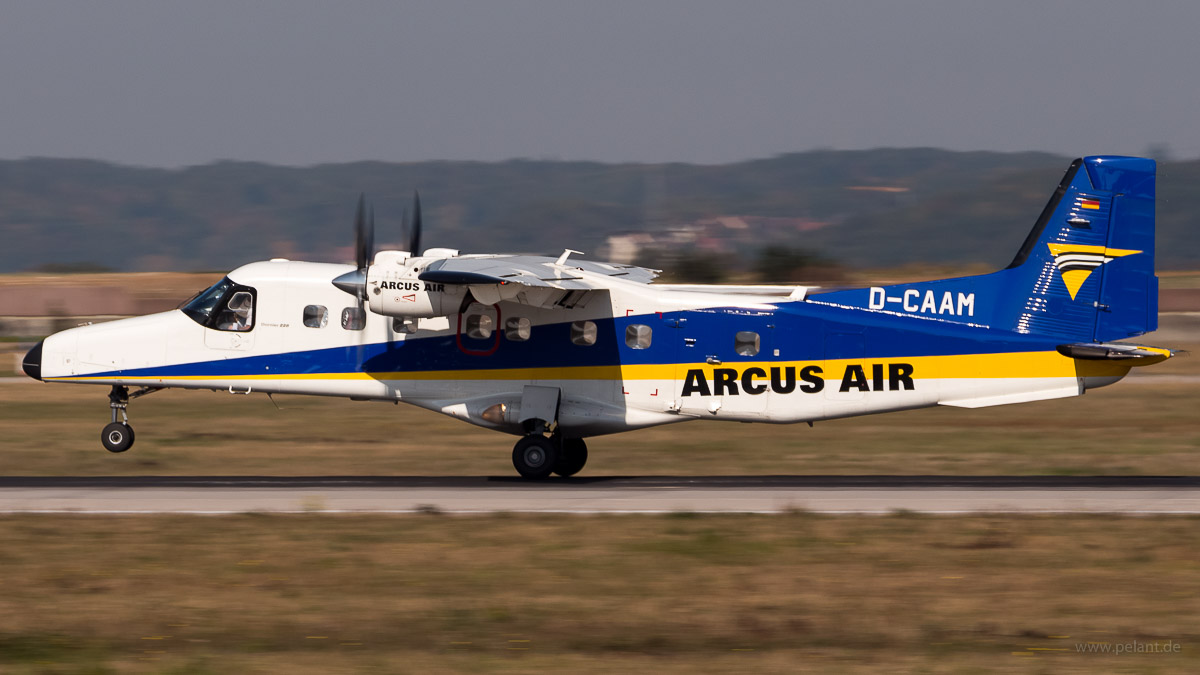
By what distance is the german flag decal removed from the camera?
17469 millimetres

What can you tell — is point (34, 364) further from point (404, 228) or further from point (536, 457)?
point (536, 457)

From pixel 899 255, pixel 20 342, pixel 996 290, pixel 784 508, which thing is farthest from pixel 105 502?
pixel 899 255

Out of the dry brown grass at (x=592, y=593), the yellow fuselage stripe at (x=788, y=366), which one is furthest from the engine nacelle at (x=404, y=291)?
the dry brown grass at (x=592, y=593)

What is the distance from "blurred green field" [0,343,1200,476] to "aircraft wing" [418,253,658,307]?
4265 mm

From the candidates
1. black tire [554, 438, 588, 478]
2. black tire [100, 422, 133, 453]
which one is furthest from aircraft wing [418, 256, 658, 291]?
black tire [100, 422, 133, 453]

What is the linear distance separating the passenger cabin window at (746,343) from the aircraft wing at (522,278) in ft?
6.46

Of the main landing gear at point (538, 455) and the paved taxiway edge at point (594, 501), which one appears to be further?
the main landing gear at point (538, 455)

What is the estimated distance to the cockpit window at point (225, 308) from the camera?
61.8 ft

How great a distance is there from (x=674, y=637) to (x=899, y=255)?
178723 mm

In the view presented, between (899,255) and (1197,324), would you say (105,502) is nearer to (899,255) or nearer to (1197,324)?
(1197,324)

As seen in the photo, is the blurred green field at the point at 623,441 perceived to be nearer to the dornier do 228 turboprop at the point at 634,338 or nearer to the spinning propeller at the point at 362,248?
the dornier do 228 turboprop at the point at 634,338

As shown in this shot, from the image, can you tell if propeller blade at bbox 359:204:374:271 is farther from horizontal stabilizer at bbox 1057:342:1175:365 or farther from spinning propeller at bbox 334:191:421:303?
horizontal stabilizer at bbox 1057:342:1175:365

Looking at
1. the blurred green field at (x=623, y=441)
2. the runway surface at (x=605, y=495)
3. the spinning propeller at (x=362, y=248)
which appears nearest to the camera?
the runway surface at (x=605, y=495)

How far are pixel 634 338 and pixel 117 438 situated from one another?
785 centimetres
